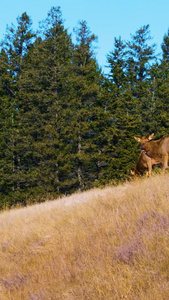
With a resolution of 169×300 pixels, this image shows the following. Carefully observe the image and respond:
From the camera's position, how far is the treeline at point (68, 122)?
95.8 ft

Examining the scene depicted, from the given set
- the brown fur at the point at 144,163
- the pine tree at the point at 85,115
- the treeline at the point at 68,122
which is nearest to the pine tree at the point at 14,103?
the treeline at the point at 68,122

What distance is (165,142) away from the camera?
1095cm

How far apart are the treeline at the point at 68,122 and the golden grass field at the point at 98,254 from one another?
66.9ft

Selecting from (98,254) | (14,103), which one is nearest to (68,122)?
(14,103)

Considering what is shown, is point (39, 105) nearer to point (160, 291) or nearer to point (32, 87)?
point (32, 87)

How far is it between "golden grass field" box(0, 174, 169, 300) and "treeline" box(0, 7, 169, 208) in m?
20.4

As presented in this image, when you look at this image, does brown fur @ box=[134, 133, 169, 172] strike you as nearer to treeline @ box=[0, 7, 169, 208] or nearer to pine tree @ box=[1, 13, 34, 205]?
treeline @ box=[0, 7, 169, 208]

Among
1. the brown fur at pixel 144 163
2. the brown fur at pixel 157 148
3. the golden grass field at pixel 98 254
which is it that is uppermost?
the brown fur at pixel 157 148

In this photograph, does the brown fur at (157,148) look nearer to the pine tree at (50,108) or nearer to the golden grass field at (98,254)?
the golden grass field at (98,254)

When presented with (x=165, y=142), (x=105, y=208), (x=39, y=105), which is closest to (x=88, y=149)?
(x=39, y=105)

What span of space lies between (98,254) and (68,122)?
25.7 metres

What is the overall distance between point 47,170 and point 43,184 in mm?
1496

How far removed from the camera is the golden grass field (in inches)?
157

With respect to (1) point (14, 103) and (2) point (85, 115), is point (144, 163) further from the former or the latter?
(1) point (14, 103)
